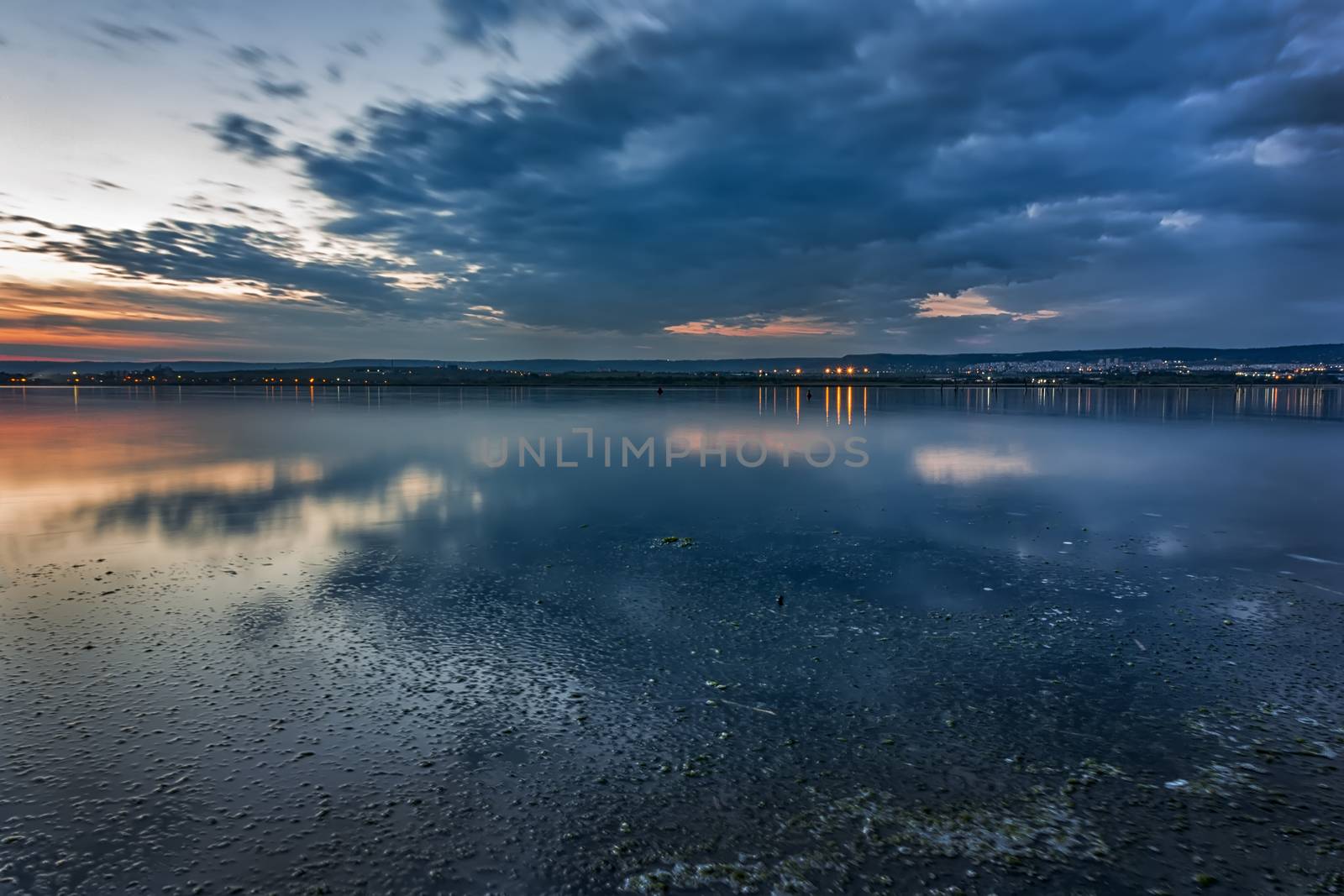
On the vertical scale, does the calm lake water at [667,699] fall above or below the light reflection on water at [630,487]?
below

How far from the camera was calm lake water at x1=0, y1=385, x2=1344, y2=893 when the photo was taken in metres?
4.95

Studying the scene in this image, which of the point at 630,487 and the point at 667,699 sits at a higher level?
the point at 630,487

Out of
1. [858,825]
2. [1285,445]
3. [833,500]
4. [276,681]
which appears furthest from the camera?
[1285,445]

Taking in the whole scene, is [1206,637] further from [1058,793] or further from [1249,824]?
[1058,793]

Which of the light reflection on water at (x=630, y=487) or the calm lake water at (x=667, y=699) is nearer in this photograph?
the calm lake water at (x=667, y=699)

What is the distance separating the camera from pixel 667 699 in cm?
717

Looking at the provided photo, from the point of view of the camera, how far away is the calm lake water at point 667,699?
16.2 ft

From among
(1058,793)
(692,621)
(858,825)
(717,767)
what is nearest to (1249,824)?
(1058,793)

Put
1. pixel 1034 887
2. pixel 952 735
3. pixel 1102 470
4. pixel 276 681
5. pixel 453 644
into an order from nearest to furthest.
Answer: pixel 1034 887
pixel 952 735
pixel 276 681
pixel 453 644
pixel 1102 470

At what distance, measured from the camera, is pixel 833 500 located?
1808cm

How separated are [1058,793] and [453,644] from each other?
6.40 m

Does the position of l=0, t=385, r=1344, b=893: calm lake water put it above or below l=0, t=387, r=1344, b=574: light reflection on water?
below

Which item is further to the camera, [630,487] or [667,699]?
[630,487]

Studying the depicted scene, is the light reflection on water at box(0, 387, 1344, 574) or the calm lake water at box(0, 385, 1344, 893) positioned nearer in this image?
the calm lake water at box(0, 385, 1344, 893)
